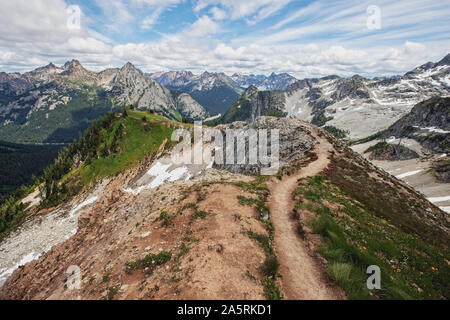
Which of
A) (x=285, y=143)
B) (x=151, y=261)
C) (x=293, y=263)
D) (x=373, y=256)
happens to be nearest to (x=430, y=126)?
(x=285, y=143)

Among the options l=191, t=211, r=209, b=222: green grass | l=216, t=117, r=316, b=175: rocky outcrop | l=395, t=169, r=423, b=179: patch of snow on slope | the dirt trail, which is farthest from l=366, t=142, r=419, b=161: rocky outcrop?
l=191, t=211, r=209, b=222: green grass

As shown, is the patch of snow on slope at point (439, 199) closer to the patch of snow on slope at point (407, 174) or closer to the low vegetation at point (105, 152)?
the patch of snow on slope at point (407, 174)

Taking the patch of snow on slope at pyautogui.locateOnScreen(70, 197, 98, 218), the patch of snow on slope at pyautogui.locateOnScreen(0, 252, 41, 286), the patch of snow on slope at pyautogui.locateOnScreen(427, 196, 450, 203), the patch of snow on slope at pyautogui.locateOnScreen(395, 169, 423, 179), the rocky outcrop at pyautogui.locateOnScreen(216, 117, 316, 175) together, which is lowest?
the patch of snow on slope at pyautogui.locateOnScreen(0, 252, 41, 286)

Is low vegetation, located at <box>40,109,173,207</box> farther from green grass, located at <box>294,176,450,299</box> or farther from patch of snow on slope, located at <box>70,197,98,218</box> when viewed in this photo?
green grass, located at <box>294,176,450,299</box>

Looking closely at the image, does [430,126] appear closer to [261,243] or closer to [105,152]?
[261,243]

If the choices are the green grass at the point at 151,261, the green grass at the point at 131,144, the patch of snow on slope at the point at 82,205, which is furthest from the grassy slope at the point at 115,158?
the green grass at the point at 151,261

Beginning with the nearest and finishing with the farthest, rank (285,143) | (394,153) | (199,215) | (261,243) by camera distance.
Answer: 1. (261,243)
2. (199,215)
3. (285,143)
4. (394,153)

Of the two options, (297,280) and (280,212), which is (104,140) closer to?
(280,212)

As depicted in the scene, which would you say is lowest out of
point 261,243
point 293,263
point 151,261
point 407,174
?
point 407,174
